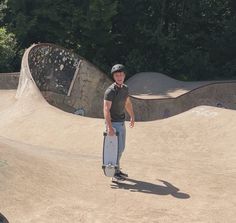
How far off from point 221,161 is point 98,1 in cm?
1624

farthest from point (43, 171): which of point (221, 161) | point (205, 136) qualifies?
point (205, 136)

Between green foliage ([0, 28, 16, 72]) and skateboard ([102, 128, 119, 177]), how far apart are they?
57.8ft

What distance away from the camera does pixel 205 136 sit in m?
9.91

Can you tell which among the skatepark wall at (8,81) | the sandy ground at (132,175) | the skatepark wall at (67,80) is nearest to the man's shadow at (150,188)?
the sandy ground at (132,175)

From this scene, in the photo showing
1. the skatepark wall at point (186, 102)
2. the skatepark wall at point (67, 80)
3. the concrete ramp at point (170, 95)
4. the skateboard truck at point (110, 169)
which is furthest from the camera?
the concrete ramp at point (170, 95)

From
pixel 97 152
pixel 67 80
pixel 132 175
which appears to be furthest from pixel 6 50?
pixel 132 175

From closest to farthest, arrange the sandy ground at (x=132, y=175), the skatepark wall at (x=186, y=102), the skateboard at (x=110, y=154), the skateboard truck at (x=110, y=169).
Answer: the sandy ground at (x=132, y=175)
the skateboard at (x=110, y=154)
the skateboard truck at (x=110, y=169)
the skatepark wall at (x=186, y=102)

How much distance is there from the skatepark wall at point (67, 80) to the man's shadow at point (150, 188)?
31.5 ft

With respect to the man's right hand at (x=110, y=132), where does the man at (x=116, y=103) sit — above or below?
above

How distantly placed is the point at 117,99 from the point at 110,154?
0.78 metres

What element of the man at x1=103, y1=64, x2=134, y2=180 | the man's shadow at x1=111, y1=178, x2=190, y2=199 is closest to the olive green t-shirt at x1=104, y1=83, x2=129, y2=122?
the man at x1=103, y1=64, x2=134, y2=180

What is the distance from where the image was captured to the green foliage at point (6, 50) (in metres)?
22.3

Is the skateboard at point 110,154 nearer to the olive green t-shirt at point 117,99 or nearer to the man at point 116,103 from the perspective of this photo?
the man at point 116,103

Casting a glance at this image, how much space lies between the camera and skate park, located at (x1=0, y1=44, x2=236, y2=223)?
505 cm
